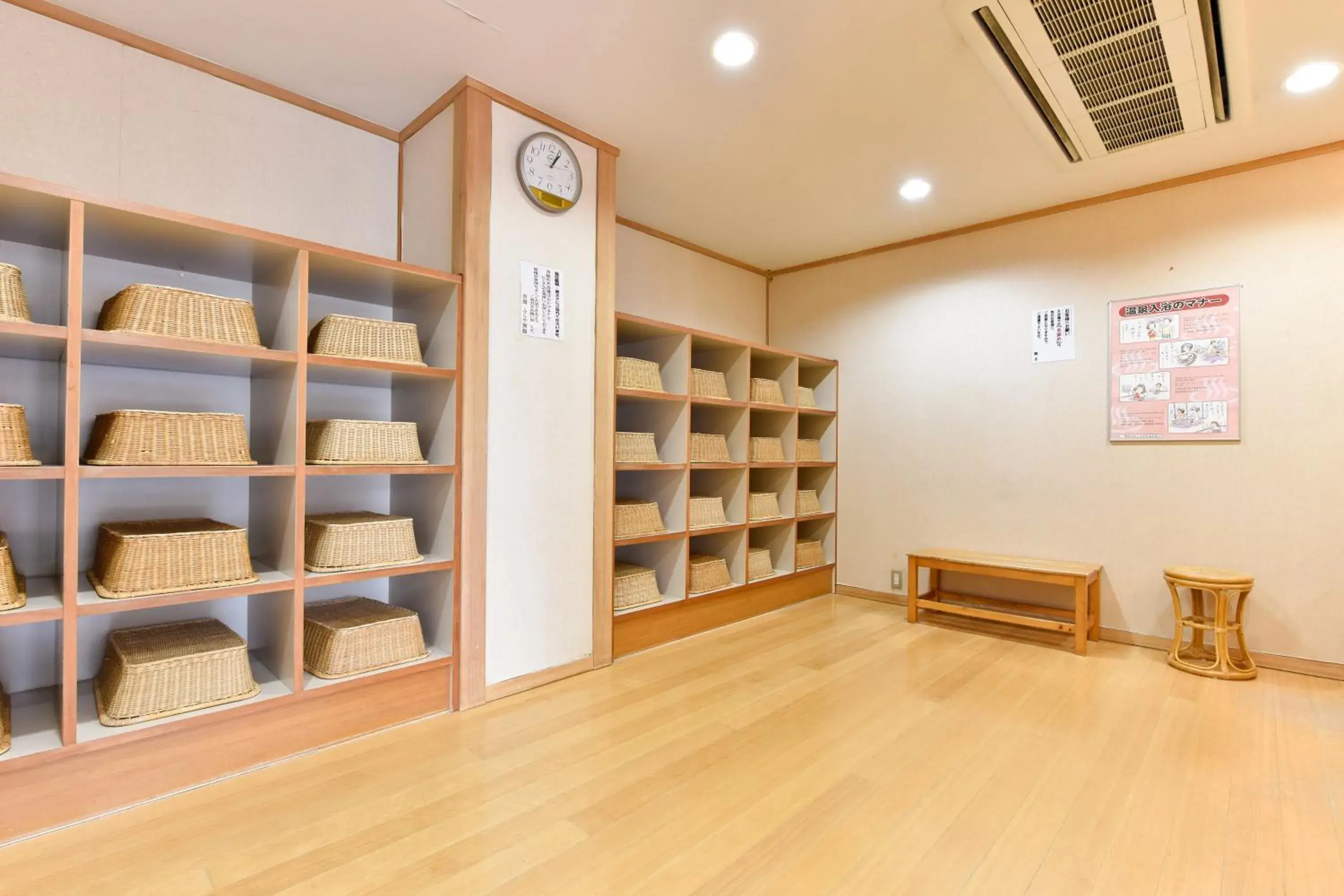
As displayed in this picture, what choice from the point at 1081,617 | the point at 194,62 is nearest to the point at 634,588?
the point at 1081,617

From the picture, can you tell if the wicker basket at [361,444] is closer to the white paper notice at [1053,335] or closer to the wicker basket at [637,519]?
the wicker basket at [637,519]

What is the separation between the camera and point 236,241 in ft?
6.94

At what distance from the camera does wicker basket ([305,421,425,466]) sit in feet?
7.72

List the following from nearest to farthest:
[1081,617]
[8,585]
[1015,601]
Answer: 1. [8,585]
2. [1081,617]
3. [1015,601]

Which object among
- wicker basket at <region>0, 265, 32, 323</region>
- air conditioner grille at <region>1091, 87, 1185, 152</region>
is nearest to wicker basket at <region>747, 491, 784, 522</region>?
air conditioner grille at <region>1091, 87, 1185, 152</region>

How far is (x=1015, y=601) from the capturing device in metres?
4.09

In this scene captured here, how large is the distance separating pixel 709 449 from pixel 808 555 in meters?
1.33

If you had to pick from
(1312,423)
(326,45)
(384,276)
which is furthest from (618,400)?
(1312,423)

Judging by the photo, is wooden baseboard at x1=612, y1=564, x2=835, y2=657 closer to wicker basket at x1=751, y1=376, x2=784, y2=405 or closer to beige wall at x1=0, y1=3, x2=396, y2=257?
wicker basket at x1=751, y1=376, x2=784, y2=405

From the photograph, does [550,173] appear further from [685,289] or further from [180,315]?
[685,289]

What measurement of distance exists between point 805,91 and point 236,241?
88.6 inches

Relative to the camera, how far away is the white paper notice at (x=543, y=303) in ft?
9.15

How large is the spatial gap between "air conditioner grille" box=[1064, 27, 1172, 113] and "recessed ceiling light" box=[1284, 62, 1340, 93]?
1.78 feet

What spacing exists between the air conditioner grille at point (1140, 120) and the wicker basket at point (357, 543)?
3.45 meters
